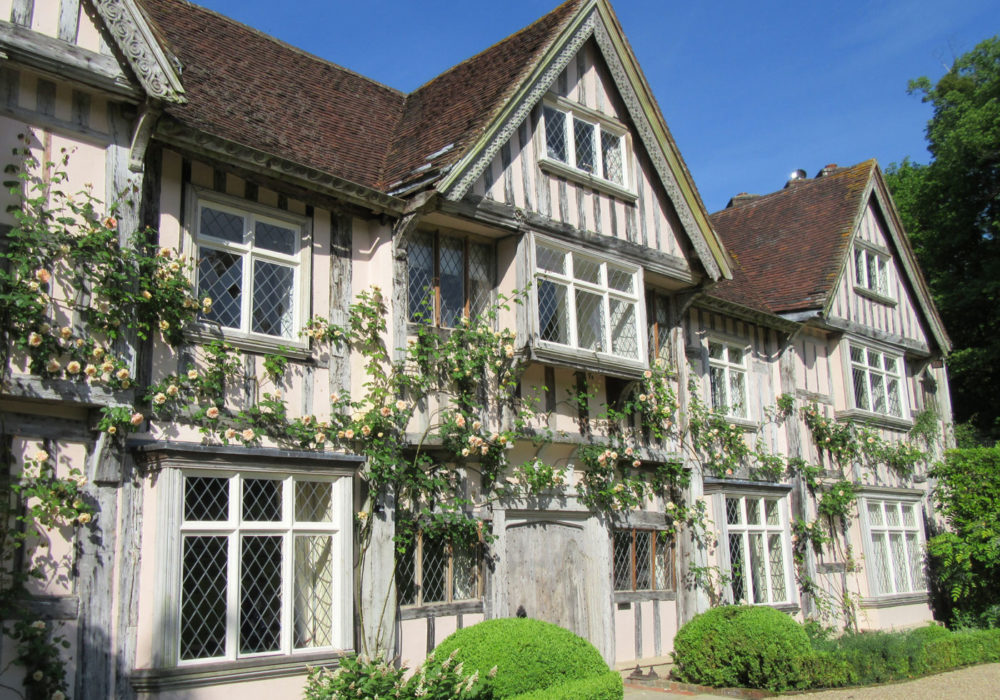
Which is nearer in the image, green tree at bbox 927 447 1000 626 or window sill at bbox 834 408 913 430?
green tree at bbox 927 447 1000 626

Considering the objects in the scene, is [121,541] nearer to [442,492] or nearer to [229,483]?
[229,483]

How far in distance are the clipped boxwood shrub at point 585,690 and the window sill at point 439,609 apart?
225 cm

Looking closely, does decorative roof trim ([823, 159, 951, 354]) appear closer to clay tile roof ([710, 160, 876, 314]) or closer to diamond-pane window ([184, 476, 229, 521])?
clay tile roof ([710, 160, 876, 314])

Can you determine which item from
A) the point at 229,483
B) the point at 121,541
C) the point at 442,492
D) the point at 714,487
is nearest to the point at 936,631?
the point at 714,487

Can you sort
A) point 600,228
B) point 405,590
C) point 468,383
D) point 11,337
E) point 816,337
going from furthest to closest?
point 816,337, point 600,228, point 468,383, point 405,590, point 11,337

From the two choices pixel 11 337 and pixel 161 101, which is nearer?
pixel 11 337

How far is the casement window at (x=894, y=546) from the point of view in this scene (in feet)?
57.3

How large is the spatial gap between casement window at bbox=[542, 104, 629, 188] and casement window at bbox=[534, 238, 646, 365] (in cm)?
129

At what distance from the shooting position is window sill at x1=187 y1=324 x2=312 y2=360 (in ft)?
29.8

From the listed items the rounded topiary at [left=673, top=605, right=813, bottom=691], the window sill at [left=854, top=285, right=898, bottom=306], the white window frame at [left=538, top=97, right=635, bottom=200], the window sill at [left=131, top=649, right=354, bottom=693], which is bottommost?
the rounded topiary at [left=673, top=605, right=813, bottom=691]

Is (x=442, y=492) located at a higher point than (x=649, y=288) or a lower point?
lower

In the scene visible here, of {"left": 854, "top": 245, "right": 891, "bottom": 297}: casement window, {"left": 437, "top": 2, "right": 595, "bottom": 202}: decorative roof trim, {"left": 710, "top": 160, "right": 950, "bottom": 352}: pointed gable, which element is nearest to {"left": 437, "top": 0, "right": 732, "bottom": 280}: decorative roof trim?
{"left": 437, "top": 2, "right": 595, "bottom": 202}: decorative roof trim

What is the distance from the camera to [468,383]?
11.2 meters

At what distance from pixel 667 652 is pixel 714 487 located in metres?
2.61
